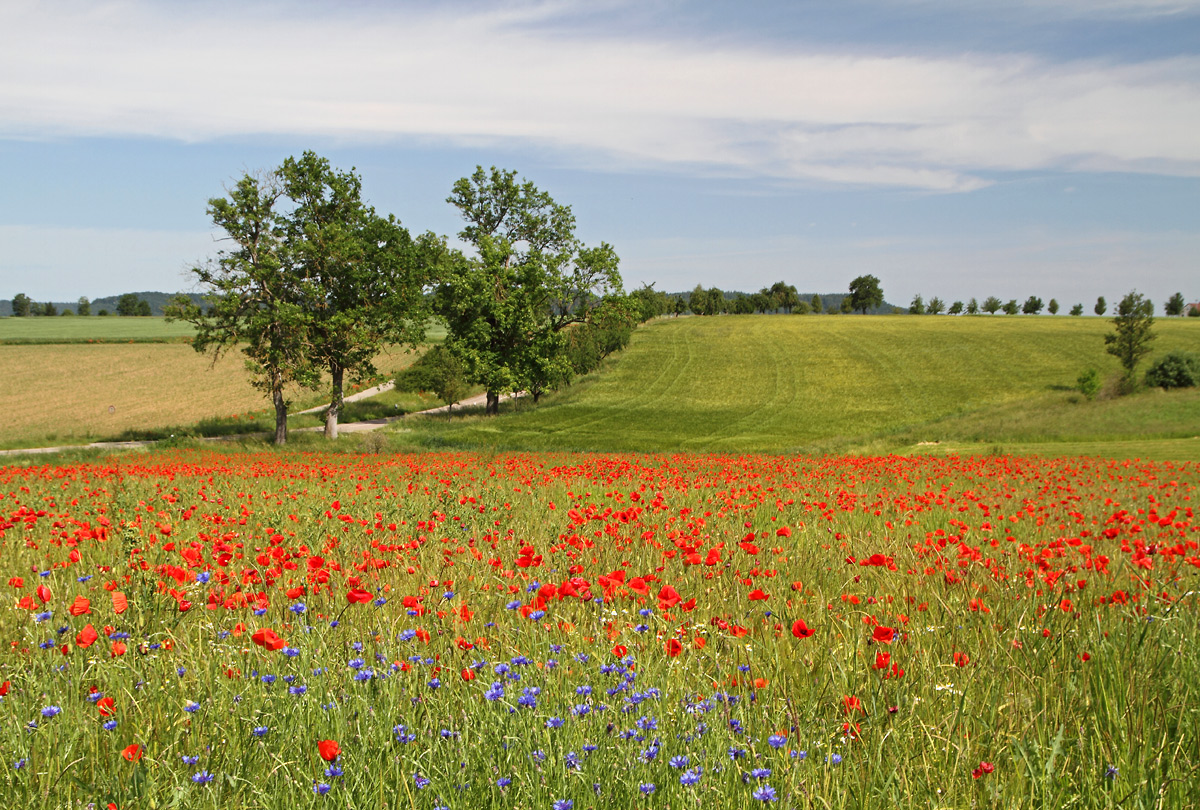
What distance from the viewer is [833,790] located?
2.05 m

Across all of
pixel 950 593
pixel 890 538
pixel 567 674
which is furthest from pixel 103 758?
pixel 890 538

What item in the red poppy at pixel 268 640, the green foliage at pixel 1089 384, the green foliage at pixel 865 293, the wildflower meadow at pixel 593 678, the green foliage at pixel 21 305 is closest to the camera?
the wildflower meadow at pixel 593 678

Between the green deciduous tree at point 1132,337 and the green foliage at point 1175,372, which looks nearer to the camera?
the green foliage at point 1175,372

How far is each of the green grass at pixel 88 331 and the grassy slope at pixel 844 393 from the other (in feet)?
156

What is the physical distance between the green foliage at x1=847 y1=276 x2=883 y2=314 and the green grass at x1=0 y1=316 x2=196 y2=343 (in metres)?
116

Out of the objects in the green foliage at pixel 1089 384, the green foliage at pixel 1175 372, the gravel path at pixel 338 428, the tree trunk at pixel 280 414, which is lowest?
the gravel path at pixel 338 428

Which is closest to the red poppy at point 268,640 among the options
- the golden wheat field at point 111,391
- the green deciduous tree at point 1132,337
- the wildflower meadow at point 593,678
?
the wildflower meadow at point 593,678

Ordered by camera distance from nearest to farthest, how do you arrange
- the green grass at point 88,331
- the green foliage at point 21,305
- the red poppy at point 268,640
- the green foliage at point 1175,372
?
the red poppy at point 268,640 < the green foliage at point 1175,372 < the green grass at point 88,331 < the green foliage at point 21,305

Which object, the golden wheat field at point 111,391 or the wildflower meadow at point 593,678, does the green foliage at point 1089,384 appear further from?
the wildflower meadow at point 593,678

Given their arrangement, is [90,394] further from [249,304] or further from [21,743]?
[21,743]

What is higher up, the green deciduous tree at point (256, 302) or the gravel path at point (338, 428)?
the green deciduous tree at point (256, 302)

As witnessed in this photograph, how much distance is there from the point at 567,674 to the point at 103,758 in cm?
151

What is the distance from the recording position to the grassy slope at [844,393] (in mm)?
33344

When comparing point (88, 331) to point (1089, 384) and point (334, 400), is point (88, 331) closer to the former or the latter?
point (334, 400)
